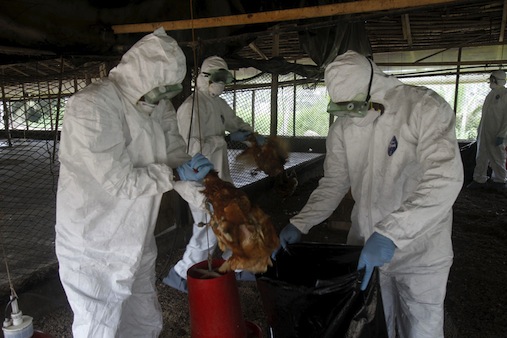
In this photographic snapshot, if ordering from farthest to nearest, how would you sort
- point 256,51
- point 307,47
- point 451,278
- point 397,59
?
point 397,59, point 256,51, point 307,47, point 451,278

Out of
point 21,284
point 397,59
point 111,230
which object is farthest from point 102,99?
point 397,59

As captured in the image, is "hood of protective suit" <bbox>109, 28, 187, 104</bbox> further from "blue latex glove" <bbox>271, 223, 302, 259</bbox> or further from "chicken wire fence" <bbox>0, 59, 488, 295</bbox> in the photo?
"blue latex glove" <bbox>271, 223, 302, 259</bbox>

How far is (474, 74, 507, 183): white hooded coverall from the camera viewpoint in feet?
22.6

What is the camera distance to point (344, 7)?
1.86m

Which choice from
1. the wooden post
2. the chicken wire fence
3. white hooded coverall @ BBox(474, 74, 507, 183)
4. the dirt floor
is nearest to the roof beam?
the chicken wire fence

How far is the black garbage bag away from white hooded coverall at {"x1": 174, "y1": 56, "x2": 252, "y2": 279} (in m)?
1.52

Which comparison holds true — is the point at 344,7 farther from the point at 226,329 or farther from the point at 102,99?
the point at 226,329

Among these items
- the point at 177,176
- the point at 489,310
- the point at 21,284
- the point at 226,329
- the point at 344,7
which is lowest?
the point at 489,310

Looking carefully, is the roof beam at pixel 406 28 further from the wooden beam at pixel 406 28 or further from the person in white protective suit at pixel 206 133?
the person in white protective suit at pixel 206 133

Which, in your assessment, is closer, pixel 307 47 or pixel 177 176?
pixel 177 176

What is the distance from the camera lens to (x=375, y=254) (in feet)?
4.81

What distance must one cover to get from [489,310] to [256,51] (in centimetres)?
585

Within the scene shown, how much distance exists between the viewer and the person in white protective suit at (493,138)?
22.5 feet

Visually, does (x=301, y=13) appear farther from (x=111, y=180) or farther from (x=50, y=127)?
(x=50, y=127)
